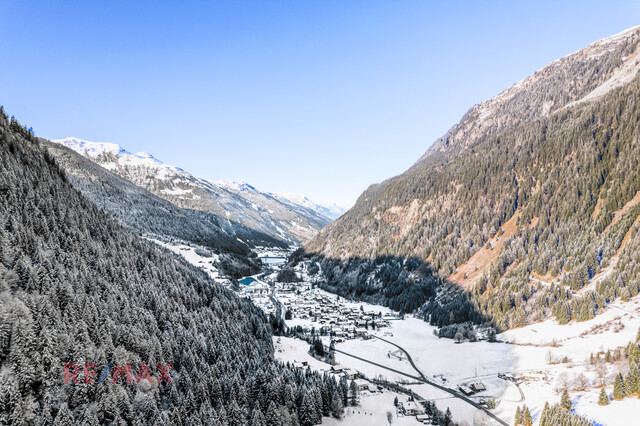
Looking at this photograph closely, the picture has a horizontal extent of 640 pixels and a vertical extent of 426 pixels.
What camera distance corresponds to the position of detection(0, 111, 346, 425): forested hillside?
5608cm

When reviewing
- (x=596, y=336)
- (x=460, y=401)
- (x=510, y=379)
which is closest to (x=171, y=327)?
(x=460, y=401)

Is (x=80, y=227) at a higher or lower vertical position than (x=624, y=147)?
lower

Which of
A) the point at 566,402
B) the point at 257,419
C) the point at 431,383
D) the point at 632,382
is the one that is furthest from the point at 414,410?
the point at 632,382

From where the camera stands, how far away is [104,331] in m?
72.0

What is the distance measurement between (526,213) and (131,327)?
185 meters

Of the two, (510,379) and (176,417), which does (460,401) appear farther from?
(176,417)

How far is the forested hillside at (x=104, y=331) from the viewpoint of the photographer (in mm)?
56078

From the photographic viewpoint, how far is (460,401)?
94375mm

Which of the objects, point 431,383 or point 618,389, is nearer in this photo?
point 618,389

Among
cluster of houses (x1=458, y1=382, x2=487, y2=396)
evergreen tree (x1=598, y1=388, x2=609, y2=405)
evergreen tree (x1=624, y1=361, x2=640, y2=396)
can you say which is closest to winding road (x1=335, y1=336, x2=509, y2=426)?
cluster of houses (x1=458, y1=382, x2=487, y2=396)

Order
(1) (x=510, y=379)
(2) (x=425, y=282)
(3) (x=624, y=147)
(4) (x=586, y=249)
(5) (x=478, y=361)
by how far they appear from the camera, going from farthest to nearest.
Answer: (2) (x=425, y=282), (3) (x=624, y=147), (4) (x=586, y=249), (5) (x=478, y=361), (1) (x=510, y=379)
